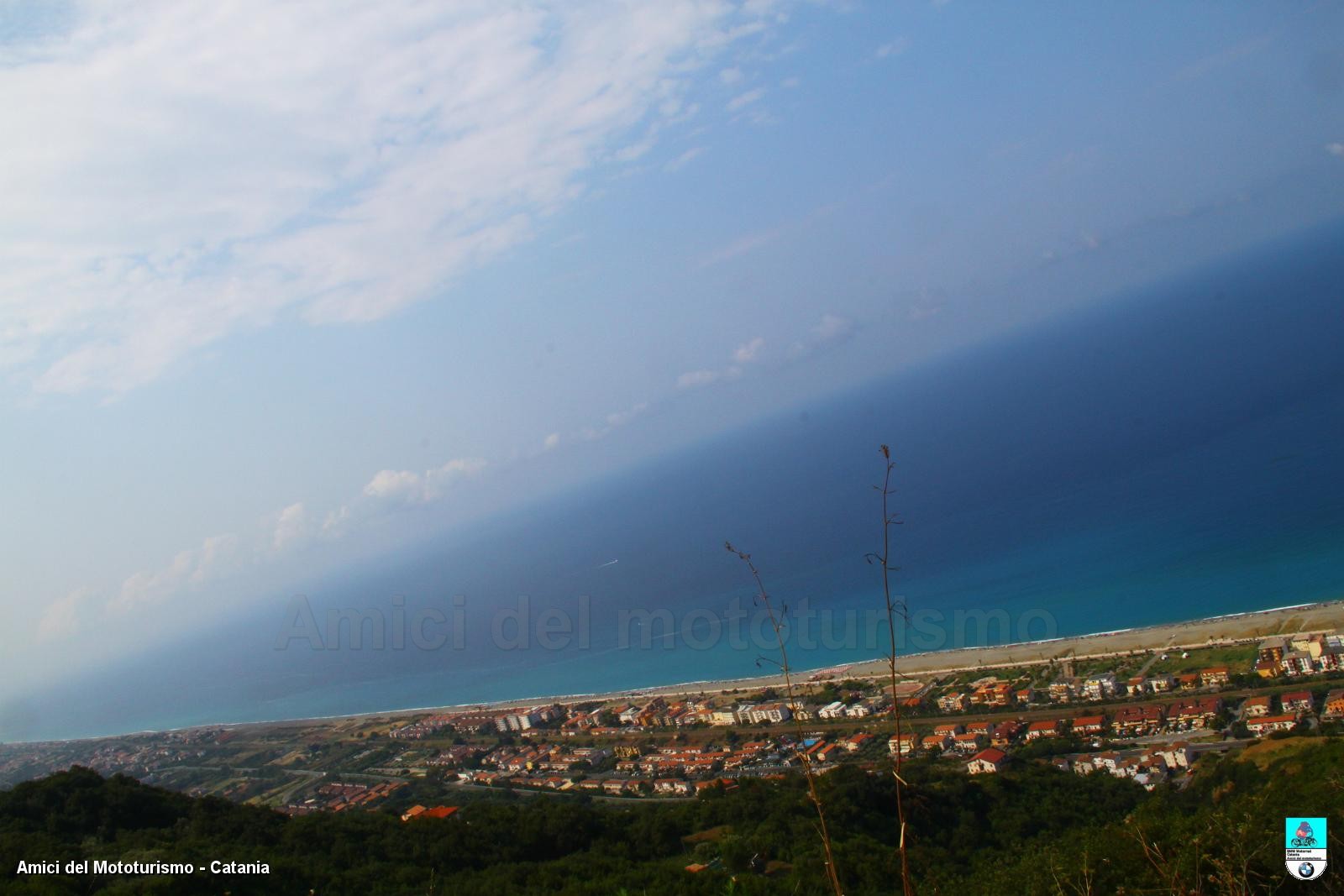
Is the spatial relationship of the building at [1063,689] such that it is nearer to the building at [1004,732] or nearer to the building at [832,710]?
the building at [1004,732]

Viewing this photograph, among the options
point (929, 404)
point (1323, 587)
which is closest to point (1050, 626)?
point (1323, 587)

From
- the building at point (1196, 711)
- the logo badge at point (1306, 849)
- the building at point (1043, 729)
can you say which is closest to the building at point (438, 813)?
the building at point (1043, 729)

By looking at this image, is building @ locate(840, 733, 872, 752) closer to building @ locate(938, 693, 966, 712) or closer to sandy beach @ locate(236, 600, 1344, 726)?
building @ locate(938, 693, 966, 712)

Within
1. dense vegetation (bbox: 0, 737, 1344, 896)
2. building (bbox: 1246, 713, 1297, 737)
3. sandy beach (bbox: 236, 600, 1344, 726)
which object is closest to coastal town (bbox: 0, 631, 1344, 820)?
building (bbox: 1246, 713, 1297, 737)

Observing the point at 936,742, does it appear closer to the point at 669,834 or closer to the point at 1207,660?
the point at 1207,660

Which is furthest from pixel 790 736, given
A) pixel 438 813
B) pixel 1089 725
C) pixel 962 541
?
pixel 962 541
